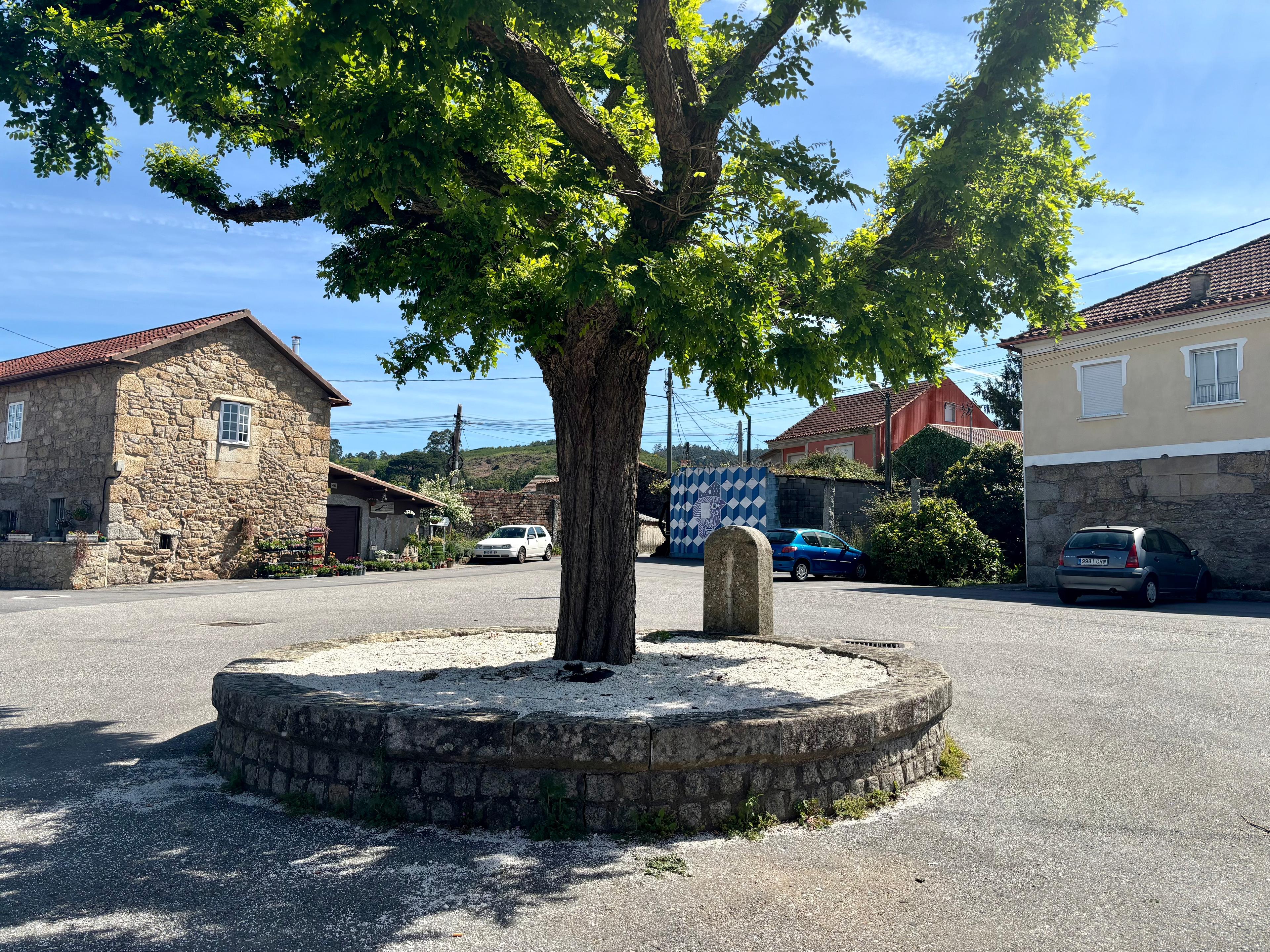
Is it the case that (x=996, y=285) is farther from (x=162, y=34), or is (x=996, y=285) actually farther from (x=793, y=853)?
(x=162, y=34)

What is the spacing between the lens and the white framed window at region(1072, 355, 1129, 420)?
1856cm

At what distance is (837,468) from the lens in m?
32.9

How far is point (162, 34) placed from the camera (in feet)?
17.2

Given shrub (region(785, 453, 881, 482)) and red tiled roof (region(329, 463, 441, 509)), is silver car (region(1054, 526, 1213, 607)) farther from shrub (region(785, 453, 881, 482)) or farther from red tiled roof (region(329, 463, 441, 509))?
red tiled roof (region(329, 463, 441, 509))

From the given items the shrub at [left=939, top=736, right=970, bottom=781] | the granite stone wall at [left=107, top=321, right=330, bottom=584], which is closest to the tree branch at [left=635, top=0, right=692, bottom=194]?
the shrub at [left=939, top=736, right=970, bottom=781]

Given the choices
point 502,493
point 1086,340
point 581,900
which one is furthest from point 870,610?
point 502,493

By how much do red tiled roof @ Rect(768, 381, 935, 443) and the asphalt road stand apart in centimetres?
3439

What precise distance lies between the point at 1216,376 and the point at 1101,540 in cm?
529

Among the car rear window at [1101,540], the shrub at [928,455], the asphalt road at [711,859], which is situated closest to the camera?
the asphalt road at [711,859]

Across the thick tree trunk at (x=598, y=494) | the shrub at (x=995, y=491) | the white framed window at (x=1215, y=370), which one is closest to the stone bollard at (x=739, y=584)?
the thick tree trunk at (x=598, y=494)

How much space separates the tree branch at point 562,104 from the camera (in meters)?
4.79

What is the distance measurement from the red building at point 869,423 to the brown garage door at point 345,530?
18983mm

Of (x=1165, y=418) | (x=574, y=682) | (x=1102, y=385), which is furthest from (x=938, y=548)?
(x=574, y=682)

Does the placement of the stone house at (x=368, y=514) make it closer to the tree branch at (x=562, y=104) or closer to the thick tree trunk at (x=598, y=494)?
the thick tree trunk at (x=598, y=494)
